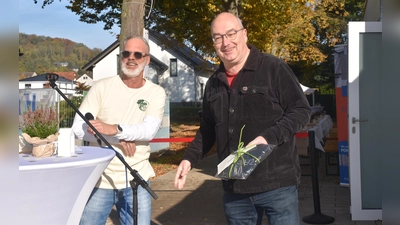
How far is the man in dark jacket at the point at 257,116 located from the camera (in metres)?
3.25

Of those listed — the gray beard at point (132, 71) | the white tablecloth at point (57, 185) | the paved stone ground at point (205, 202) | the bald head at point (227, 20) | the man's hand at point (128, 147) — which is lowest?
the paved stone ground at point (205, 202)

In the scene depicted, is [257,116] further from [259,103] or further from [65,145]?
[65,145]

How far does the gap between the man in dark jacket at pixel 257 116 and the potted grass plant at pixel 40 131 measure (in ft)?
3.40

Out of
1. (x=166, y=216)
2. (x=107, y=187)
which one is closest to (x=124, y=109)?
(x=107, y=187)

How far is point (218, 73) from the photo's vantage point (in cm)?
350

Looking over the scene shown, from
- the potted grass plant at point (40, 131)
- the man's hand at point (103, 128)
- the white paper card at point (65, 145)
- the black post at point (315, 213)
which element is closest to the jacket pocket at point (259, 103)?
the man's hand at point (103, 128)

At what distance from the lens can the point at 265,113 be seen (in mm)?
3270

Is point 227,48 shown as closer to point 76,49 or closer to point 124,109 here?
point 124,109

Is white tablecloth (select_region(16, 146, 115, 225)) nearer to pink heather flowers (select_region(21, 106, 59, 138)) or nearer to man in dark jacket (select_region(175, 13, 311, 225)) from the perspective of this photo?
pink heather flowers (select_region(21, 106, 59, 138))

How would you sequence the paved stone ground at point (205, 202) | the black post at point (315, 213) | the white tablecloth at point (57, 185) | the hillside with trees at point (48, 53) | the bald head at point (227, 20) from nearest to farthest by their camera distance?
the hillside with trees at point (48, 53)
the white tablecloth at point (57, 185)
the bald head at point (227, 20)
the black post at point (315, 213)
the paved stone ground at point (205, 202)

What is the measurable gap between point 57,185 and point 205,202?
6114 millimetres

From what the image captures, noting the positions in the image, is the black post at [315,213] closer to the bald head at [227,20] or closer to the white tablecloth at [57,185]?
the bald head at [227,20]

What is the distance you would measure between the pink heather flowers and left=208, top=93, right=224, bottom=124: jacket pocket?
1.01 meters

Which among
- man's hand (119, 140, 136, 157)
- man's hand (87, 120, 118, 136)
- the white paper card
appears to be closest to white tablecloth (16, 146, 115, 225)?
the white paper card
